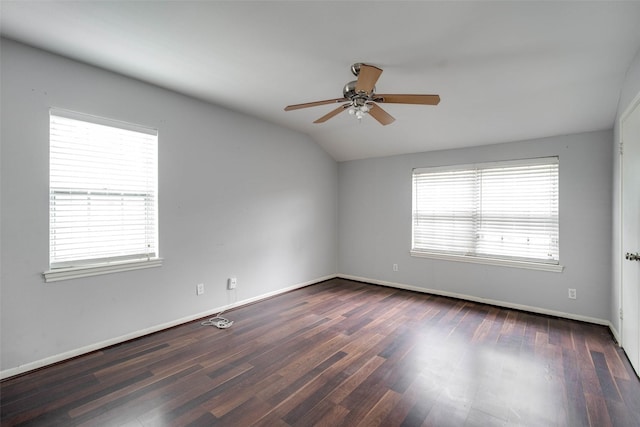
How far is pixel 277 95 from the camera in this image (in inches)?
128

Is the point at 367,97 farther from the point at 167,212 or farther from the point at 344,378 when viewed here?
the point at 167,212

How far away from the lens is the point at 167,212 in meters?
3.12

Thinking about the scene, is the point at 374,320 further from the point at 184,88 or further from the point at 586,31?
the point at 184,88

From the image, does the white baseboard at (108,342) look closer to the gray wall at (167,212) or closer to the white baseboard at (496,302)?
the gray wall at (167,212)

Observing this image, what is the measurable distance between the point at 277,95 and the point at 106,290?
103 inches

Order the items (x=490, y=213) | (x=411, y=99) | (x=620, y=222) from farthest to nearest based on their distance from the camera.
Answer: (x=490, y=213), (x=620, y=222), (x=411, y=99)

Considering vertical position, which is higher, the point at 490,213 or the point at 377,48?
the point at 377,48

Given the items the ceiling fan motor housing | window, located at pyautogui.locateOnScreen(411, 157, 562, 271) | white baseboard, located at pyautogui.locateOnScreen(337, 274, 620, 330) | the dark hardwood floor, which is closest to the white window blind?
the dark hardwood floor

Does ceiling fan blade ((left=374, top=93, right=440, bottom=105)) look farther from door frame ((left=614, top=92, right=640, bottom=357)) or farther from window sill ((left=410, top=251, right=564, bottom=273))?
window sill ((left=410, top=251, right=564, bottom=273))

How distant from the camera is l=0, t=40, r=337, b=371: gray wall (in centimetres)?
223

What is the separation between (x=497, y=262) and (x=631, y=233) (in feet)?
5.36

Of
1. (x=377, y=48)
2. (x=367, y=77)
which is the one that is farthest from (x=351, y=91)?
(x=377, y=48)

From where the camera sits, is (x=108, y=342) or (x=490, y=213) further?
(x=490, y=213)

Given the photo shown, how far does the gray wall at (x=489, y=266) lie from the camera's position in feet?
11.0
